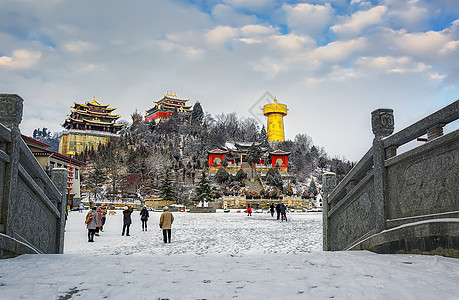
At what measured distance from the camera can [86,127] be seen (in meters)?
71.1

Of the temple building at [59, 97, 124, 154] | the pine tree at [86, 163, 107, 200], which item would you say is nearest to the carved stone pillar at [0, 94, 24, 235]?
the pine tree at [86, 163, 107, 200]

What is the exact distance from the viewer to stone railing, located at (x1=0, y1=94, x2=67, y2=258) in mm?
5309

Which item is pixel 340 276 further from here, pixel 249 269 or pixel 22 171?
pixel 22 171

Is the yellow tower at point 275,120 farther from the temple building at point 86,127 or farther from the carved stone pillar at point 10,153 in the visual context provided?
the carved stone pillar at point 10,153

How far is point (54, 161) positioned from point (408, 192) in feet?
116

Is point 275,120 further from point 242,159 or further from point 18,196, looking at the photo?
point 18,196

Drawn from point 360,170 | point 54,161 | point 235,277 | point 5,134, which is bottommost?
point 235,277

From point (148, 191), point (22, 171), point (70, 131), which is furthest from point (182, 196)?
point (22, 171)

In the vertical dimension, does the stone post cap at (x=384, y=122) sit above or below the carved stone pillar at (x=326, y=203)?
above

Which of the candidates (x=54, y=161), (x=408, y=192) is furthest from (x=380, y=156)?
(x=54, y=161)

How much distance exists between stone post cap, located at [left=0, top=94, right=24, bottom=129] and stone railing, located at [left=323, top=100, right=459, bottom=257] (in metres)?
5.94

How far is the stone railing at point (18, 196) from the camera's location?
5309mm

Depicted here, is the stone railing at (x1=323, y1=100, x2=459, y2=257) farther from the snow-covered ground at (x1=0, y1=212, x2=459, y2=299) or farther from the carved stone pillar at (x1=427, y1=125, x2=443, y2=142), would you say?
the snow-covered ground at (x1=0, y1=212, x2=459, y2=299)

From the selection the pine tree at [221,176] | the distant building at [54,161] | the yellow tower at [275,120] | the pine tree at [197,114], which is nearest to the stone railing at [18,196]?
the distant building at [54,161]
